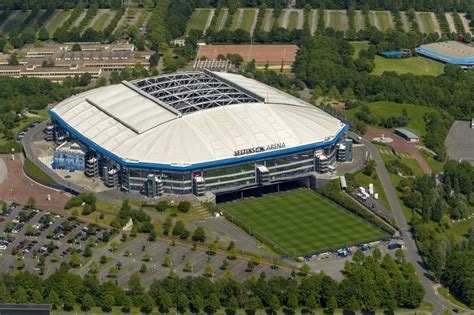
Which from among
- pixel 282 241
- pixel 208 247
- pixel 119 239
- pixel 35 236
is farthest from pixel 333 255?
pixel 35 236

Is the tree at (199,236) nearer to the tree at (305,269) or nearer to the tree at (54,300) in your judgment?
the tree at (305,269)

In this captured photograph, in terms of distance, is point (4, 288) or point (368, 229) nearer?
point (4, 288)

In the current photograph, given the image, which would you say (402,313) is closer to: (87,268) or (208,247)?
(208,247)

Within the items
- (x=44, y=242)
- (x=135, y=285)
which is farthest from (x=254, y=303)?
(x=44, y=242)

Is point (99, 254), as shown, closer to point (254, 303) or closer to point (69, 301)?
point (69, 301)

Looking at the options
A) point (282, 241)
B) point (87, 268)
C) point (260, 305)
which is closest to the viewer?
point (260, 305)

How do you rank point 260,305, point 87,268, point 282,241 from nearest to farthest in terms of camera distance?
1. point 260,305
2. point 87,268
3. point 282,241

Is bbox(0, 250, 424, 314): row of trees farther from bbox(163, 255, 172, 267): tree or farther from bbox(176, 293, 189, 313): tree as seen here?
bbox(163, 255, 172, 267): tree
